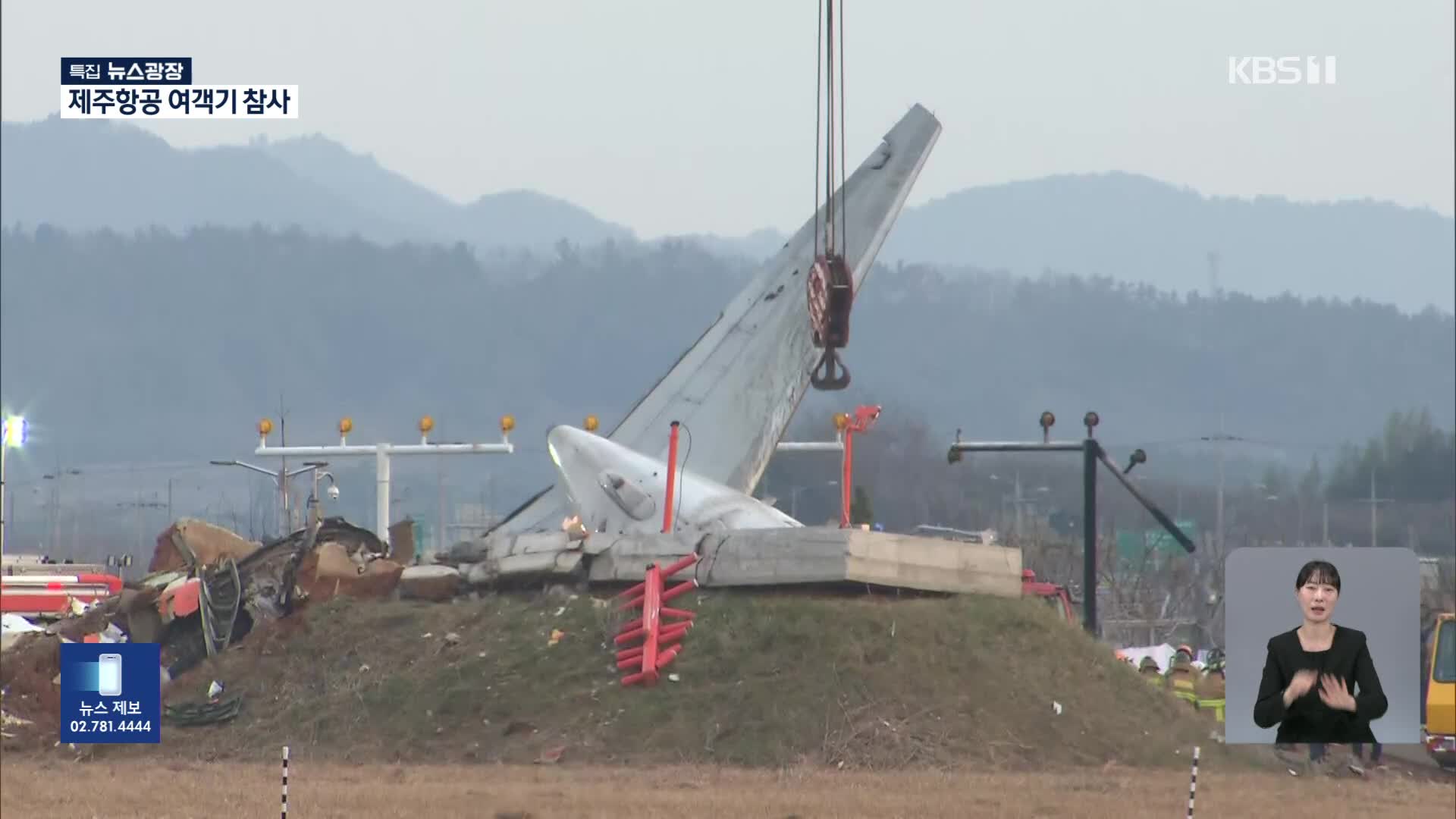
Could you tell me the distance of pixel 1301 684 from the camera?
17.4 meters

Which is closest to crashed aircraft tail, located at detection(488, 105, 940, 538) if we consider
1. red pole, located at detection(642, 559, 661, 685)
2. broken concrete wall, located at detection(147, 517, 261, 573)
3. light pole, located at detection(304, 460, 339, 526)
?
light pole, located at detection(304, 460, 339, 526)

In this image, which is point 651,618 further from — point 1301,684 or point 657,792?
point 1301,684

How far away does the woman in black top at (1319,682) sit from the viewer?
17.3 m

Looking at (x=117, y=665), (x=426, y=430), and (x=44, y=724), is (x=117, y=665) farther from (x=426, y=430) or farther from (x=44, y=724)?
(x=426, y=430)

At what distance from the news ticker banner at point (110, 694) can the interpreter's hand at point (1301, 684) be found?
1646 cm

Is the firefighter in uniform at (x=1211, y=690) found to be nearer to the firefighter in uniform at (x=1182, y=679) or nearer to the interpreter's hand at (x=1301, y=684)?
the firefighter in uniform at (x=1182, y=679)

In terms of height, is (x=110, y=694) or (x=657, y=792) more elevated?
(x=110, y=694)

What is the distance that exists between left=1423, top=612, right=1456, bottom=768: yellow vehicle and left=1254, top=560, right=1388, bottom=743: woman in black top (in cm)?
1867

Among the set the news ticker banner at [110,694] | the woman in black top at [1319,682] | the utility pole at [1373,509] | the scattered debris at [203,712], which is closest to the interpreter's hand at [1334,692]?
the woman in black top at [1319,682]

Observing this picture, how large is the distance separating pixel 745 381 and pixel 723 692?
1816 cm

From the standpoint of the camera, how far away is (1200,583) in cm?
10412

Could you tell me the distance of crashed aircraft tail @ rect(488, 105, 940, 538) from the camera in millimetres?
45906

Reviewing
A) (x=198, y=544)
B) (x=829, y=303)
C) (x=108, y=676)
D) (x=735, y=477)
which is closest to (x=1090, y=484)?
(x=829, y=303)

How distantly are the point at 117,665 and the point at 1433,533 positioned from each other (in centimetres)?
8861
